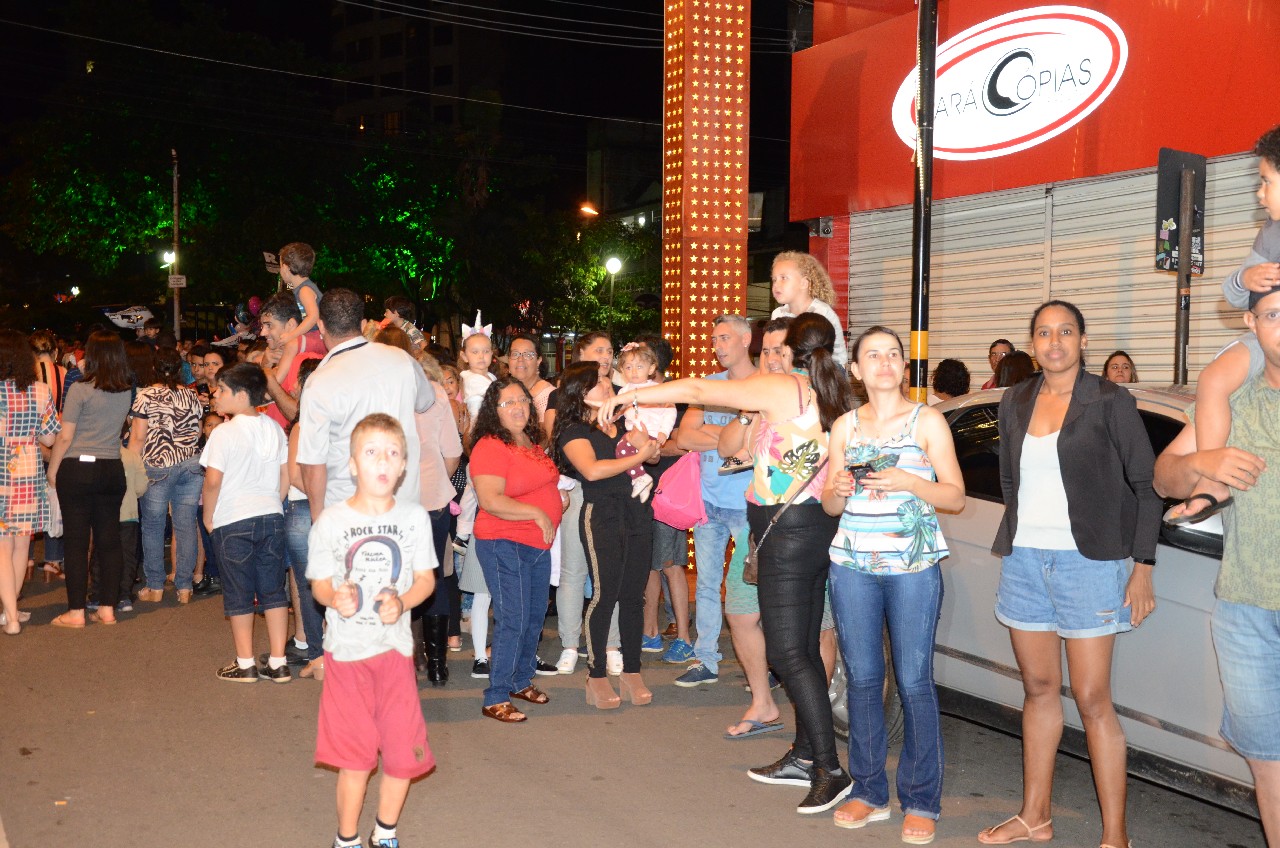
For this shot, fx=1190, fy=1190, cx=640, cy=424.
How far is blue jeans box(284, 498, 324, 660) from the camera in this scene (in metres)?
7.64

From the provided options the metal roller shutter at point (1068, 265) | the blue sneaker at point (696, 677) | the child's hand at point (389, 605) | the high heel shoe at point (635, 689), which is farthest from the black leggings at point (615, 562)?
the metal roller shutter at point (1068, 265)

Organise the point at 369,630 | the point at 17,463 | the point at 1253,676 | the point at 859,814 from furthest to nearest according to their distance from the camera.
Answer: the point at 17,463 < the point at 859,814 < the point at 369,630 < the point at 1253,676

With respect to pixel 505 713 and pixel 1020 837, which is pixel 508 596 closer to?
pixel 505 713

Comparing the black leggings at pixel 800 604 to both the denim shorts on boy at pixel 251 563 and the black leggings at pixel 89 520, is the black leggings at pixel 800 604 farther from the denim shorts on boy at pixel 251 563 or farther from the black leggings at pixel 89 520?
the black leggings at pixel 89 520

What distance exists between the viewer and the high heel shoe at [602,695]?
688 centimetres

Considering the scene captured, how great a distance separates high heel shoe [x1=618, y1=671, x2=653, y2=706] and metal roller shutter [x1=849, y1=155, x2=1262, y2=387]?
651 centimetres

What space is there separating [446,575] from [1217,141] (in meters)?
7.59

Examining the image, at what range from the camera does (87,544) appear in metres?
9.05

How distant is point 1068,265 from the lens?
1227 centimetres

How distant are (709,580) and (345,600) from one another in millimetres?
3547

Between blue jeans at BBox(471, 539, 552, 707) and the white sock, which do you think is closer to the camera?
blue jeans at BBox(471, 539, 552, 707)

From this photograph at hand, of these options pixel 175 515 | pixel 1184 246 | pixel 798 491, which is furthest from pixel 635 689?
pixel 175 515

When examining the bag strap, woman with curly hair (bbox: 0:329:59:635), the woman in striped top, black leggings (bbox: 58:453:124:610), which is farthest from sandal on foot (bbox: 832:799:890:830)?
woman with curly hair (bbox: 0:329:59:635)

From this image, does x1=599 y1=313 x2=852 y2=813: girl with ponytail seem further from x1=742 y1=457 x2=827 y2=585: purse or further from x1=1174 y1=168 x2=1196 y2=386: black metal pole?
x1=1174 y1=168 x2=1196 y2=386: black metal pole
